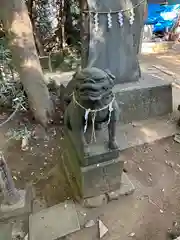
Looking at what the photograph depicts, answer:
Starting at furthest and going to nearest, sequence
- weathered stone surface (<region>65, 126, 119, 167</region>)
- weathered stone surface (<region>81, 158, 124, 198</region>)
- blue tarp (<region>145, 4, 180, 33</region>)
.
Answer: blue tarp (<region>145, 4, 180, 33</region>)
weathered stone surface (<region>81, 158, 124, 198</region>)
weathered stone surface (<region>65, 126, 119, 167</region>)

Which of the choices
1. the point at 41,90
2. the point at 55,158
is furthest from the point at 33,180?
the point at 41,90

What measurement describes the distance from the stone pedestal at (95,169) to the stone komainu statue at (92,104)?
0.10 meters

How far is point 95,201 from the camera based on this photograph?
8.31ft

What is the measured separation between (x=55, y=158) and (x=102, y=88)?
183cm

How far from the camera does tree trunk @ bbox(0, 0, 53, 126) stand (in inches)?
137

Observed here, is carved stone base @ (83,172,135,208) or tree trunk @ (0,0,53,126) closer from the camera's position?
carved stone base @ (83,172,135,208)

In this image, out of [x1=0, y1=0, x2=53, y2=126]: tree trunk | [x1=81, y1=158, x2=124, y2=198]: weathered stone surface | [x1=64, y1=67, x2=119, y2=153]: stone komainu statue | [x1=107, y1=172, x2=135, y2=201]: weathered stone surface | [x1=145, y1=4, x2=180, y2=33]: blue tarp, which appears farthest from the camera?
[x1=145, y1=4, x2=180, y2=33]: blue tarp

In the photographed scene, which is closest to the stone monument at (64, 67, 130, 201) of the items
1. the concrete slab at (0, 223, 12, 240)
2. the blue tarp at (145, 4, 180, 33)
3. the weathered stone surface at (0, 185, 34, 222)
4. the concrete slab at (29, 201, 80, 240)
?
the concrete slab at (29, 201, 80, 240)

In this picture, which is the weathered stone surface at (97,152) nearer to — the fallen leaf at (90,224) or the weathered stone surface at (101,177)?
the weathered stone surface at (101,177)

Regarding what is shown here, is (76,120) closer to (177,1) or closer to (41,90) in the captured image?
(41,90)

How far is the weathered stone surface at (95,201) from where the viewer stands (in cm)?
251

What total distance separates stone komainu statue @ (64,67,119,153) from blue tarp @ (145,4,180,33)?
7027 millimetres

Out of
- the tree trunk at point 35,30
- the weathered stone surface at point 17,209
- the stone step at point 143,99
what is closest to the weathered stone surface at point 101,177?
the weathered stone surface at point 17,209

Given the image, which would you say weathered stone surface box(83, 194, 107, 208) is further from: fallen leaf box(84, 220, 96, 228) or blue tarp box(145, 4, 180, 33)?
blue tarp box(145, 4, 180, 33)
